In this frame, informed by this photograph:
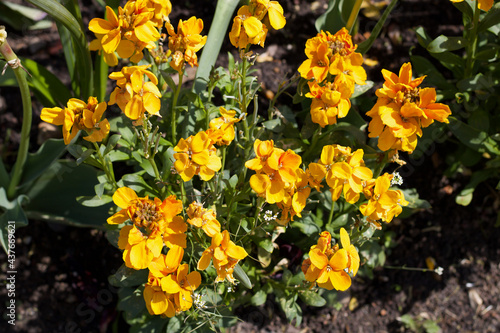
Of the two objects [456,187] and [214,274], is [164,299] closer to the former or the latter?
[214,274]

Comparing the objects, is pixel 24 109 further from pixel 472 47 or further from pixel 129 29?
pixel 472 47

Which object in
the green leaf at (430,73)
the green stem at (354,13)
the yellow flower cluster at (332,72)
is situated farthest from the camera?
the green leaf at (430,73)

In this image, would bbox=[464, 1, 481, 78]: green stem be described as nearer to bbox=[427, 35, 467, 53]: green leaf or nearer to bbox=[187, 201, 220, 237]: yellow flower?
bbox=[427, 35, 467, 53]: green leaf

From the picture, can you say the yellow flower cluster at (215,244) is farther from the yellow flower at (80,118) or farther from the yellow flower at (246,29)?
the yellow flower at (246,29)

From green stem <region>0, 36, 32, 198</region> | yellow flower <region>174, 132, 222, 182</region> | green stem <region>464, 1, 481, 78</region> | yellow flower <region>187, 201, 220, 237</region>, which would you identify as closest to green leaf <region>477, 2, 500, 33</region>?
green stem <region>464, 1, 481, 78</region>

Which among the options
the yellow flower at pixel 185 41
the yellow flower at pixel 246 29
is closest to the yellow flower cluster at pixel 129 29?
the yellow flower at pixel 185 41

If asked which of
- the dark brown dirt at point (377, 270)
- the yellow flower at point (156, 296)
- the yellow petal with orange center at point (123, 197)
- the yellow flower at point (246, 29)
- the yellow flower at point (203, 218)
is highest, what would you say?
the yellow flower at point (246, 29)

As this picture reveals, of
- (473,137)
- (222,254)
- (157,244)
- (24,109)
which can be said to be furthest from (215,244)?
(473,137)

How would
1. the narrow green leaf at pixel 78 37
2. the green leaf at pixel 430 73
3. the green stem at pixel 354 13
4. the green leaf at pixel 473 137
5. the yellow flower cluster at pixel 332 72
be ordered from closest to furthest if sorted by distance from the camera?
the yellow flower cluster at pixel 332 72
the narrow green leaf at pixel 78 37
the green stem at pixel 354 13
the green leaf at pixel 473 137
the green leaf at pixel 430 73
